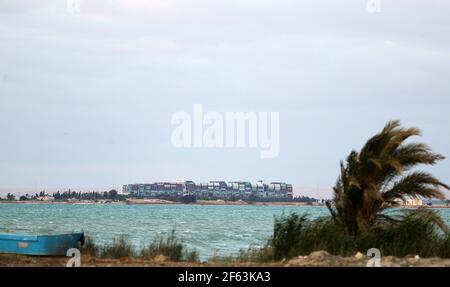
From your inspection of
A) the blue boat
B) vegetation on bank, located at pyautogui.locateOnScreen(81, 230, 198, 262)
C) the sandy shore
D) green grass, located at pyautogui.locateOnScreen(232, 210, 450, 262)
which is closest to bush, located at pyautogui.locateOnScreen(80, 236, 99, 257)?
vegetation on bank, located at pyautogui.locateOnScreen(81, 230, 198, 262)

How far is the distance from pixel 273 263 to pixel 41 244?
679 cm

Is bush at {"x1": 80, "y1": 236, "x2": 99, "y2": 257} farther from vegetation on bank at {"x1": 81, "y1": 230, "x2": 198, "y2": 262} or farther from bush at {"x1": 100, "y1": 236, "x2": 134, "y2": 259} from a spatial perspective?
bush at {"x1": 100, "y1": 236, "x2": 134, "y2": 259}

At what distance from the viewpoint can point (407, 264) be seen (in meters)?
18.2

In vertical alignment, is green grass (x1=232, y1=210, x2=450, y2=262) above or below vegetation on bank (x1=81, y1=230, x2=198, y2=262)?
above

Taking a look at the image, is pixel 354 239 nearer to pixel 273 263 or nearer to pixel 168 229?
pixel 273 263

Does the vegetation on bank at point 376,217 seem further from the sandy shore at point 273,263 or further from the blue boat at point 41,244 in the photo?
the blue boat at point 41,244

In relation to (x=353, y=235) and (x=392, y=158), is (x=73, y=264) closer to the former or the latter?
(x=353, y=235)

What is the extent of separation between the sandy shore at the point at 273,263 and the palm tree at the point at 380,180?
102 inches

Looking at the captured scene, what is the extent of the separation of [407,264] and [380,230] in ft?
10.7

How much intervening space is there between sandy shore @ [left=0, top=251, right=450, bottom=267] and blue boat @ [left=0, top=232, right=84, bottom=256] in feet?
4.06

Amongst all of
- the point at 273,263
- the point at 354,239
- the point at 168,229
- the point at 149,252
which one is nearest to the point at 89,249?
the point at 149,252

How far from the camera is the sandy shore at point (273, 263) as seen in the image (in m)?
18.5

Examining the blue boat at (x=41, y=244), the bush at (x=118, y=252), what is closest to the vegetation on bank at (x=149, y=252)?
the bush at (x=118, y=252)

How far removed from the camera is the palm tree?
22.0m
